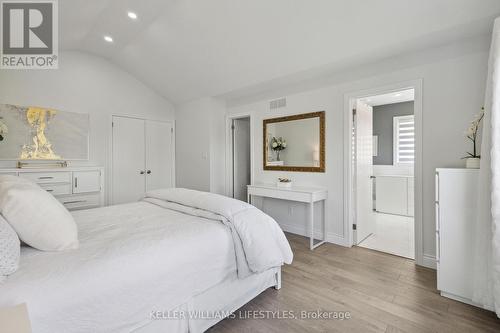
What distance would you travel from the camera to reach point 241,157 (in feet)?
16.2

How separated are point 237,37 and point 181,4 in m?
0.76

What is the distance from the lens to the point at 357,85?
3.09 meters

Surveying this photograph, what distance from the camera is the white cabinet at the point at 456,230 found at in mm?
1944

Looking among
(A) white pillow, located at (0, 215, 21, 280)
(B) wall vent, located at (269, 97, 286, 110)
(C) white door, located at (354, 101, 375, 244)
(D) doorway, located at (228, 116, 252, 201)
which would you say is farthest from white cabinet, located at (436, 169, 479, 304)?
(D) doorway, located at (228, 116, 252, 201)

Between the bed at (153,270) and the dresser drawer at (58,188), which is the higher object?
the dresser drawer at (58,188)

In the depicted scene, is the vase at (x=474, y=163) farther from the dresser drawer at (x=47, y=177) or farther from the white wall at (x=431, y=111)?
the dresser drawer at (x=47, y=177)

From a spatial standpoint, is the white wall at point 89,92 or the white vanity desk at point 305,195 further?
the white wall at point 89,92

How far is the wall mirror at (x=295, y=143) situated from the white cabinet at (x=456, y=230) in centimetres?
156

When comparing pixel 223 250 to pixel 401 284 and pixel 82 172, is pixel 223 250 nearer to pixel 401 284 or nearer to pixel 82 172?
pixel 401 284

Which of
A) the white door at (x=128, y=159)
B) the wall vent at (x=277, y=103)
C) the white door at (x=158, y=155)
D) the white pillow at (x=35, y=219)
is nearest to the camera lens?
the white pillow at (x=35, y=219)

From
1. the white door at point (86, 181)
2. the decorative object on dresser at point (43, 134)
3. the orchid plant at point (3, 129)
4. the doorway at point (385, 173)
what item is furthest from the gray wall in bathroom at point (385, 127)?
the orchid plant at point (3, 129)

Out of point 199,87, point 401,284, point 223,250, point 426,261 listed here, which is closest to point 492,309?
point 401,284

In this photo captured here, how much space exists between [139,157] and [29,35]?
93.7 inches

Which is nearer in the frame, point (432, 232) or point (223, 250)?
point (223, 250)
